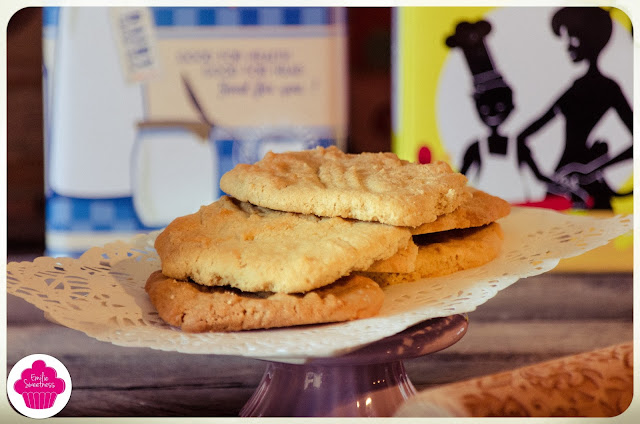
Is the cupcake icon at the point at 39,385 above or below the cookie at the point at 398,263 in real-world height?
below

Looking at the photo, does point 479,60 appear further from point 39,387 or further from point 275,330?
point 39,387

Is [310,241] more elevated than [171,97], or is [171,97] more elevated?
[171,97]

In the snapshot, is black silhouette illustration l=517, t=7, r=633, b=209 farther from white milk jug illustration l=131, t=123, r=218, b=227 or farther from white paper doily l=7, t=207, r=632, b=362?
white milk jug illustration l=131, t=123, r=218, b=227

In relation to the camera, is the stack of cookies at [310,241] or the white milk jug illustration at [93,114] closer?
the stack of cookies at [310,241]

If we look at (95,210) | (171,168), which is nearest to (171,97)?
(171,168)

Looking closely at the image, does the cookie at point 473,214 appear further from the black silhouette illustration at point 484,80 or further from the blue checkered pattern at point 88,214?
the blue checkered pattern at point 88,214

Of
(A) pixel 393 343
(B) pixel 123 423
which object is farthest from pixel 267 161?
(B) pixel 123 423

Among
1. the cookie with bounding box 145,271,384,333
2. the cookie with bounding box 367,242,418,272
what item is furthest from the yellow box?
the cookie with bounding box 145,271,384,333

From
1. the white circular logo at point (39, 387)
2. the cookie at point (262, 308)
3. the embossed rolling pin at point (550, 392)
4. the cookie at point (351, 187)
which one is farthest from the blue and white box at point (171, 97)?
the embossed rolling pin at point (550, 392)
